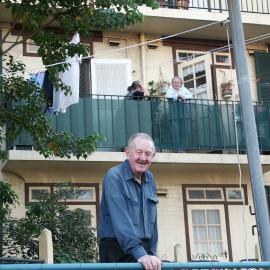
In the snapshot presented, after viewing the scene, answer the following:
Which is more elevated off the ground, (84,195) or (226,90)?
(226,90)

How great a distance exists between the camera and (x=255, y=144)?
29.2 ft

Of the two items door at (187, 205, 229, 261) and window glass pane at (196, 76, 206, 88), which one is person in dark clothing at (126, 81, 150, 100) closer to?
window glass pane at (196, 76, 206, 88)

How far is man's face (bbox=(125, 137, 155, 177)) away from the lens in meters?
5.36

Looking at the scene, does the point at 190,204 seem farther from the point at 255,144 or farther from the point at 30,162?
the point at 255,144

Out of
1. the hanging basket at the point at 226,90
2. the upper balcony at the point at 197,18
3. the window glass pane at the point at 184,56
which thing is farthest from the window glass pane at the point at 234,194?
the upper balcony at the point at 197,18

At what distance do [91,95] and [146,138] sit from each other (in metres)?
9.64

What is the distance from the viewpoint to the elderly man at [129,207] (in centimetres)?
510

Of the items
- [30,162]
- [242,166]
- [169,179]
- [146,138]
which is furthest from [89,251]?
[146,138]

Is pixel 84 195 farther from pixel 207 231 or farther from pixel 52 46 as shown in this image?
pixel 52 46

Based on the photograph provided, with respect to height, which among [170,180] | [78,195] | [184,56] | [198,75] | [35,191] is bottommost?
[78,195]

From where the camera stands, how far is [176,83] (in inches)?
614

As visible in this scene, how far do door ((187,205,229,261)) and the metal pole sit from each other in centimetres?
693

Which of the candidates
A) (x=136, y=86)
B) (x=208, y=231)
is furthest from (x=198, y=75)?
(x=208, y=231)

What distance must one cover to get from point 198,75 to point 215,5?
2000mm
